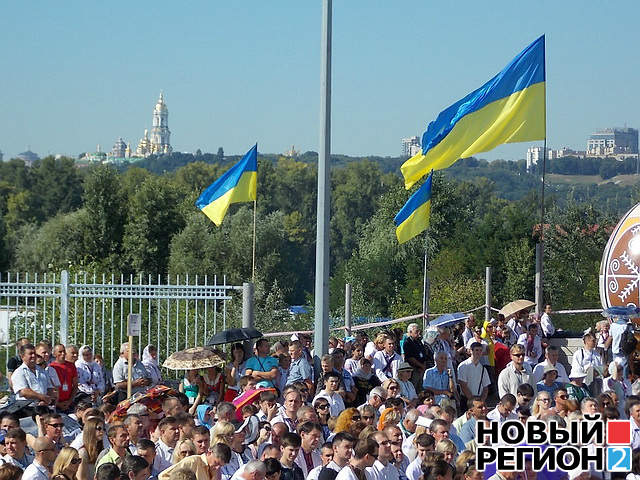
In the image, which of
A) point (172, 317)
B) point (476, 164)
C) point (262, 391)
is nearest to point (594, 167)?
point (476, 164)

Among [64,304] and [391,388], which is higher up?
[64,304]

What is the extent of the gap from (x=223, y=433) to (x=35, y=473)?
5.24ft

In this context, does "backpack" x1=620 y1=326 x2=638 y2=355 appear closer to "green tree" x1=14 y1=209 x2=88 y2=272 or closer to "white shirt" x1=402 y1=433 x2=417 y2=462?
"white shirt" x1=402 y1=433 x2=417 y2=462

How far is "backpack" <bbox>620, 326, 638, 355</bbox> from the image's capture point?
17.8 m

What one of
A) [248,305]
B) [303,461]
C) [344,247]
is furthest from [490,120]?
[344,247]

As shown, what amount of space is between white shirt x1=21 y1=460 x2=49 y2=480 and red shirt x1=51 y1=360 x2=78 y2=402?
18.2 ft

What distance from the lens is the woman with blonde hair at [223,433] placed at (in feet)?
32.8

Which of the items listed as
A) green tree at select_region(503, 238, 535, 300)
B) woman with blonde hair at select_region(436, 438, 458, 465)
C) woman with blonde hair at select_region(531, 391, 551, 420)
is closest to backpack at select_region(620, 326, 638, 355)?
woman with blonde hair at select_region(531, 391, 551, 420)

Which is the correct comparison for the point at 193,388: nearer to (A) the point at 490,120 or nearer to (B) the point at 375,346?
(B) the point at 375,346

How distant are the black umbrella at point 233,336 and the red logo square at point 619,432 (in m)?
5.25

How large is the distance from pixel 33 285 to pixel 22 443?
8568 mm

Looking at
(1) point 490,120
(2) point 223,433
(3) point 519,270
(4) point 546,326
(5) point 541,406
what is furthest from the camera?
(3) point 519,270

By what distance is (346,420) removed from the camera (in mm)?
11734

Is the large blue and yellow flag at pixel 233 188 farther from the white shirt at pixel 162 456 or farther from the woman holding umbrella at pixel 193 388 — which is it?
the white shirt at pixel 162 456
